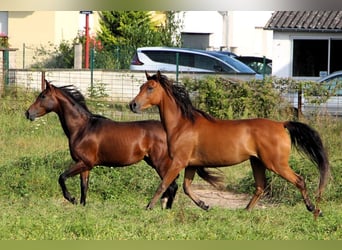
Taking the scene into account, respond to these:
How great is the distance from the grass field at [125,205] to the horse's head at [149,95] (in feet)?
3.87

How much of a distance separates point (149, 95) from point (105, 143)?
1.38 metres

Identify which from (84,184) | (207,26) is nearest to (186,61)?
(207,26)

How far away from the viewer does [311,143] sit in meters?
9.81

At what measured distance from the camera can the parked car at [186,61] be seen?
27.0 m

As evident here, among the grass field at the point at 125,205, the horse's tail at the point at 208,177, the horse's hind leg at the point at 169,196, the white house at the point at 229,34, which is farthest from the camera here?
the white house at the point at 229,34

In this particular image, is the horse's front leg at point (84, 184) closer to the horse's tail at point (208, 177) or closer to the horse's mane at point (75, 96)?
the horse's mane at point (75, 96)

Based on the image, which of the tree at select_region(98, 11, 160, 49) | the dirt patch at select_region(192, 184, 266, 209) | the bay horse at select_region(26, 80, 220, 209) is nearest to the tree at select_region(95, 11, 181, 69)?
the tree at select_region(98, 11, 160, 49)

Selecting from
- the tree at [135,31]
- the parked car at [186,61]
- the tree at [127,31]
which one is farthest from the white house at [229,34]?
the parked car at [186,61]

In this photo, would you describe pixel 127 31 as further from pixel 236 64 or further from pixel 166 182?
pixel 166 182

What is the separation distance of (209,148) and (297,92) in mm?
8776

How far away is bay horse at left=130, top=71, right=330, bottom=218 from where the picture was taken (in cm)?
974

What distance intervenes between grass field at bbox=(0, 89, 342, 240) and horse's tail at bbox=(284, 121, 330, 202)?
488mm

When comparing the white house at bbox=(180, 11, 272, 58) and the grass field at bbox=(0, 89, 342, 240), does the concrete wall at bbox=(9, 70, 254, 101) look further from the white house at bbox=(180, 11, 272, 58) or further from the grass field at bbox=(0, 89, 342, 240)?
the white house at bbox=(180, 11, 272, 58)

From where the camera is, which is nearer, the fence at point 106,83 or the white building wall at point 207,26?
the fence at point 106,83
